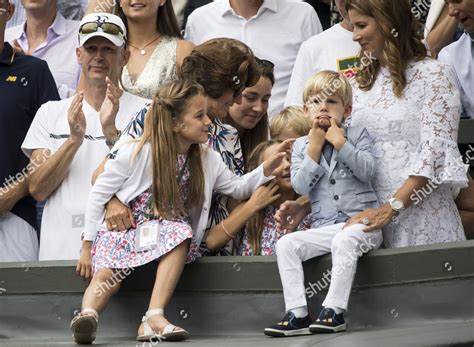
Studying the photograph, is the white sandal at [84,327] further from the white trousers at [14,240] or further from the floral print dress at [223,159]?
the white trousers at [14,240]

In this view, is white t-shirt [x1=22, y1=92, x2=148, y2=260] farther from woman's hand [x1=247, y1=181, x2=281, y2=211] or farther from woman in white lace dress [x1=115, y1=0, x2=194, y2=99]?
woman's hand [x1=247, y1=181, x2=281, y2=211]

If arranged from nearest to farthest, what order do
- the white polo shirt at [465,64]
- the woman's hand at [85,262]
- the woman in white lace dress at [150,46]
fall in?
1. the woman's hand at [85,262]
2. the woman in white lace dress at [150,46]
3. the white polo shirt at [465,64]

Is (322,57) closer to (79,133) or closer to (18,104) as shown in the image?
(79,133)

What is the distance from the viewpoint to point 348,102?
26.2 ft

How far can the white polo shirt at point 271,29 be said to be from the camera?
9977mm

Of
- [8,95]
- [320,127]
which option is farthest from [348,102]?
[8,95]

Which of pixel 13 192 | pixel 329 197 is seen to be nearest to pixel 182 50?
pixel 13 192

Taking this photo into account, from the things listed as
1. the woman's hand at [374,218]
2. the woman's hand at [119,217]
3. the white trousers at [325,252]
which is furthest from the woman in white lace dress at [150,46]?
the woman's hand at [374,218]

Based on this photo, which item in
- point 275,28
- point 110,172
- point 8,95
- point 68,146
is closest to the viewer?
point 110,172

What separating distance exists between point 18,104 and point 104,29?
0.87 metres

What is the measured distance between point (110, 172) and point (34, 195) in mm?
948

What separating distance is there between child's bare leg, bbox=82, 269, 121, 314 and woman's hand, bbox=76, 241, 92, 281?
0.57ft

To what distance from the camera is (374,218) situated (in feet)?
25.3

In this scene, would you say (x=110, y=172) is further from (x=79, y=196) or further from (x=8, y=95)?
(x=8, y=95)
